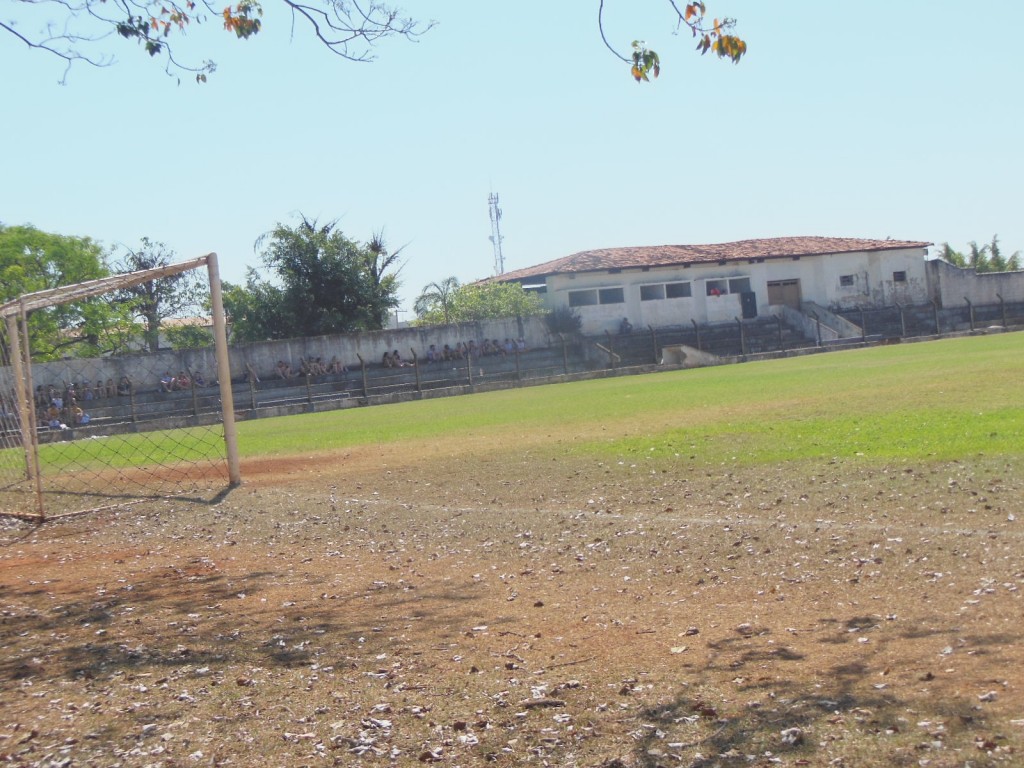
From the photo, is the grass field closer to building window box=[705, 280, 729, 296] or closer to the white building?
the white building

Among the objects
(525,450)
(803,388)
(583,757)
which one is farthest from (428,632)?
(803,388)

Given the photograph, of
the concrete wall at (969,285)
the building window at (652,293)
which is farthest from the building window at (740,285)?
the concrete wall at (969,285)

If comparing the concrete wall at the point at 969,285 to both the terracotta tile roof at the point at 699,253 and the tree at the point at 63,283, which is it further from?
the tree at the point at 63,283

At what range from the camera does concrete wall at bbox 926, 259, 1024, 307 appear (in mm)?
59906

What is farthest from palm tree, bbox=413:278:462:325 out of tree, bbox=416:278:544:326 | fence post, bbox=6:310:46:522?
fence post, bbox=6:310:46:522

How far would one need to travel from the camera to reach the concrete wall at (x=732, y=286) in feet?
186

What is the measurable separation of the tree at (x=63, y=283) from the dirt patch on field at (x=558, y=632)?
42.7 meters

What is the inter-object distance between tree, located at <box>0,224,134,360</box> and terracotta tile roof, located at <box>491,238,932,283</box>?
20861 millimetres

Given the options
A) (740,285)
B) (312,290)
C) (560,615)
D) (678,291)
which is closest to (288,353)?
(312,290)

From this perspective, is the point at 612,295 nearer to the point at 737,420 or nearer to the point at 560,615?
the point at 737,420

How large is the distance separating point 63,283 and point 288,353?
515 inches

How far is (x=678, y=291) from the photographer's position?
5847 cm

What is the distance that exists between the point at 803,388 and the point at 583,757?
20776 millimetres

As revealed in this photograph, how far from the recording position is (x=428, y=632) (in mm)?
6750
